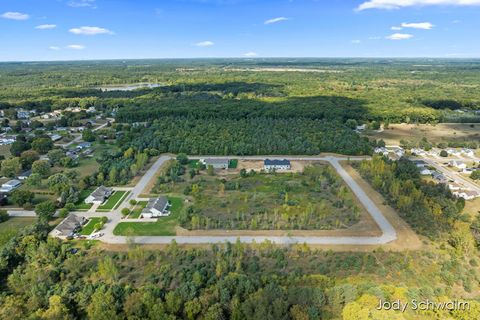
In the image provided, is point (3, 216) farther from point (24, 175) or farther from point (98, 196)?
point (24, 175)

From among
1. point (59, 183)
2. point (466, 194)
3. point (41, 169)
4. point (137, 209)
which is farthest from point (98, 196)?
point (466, 194)

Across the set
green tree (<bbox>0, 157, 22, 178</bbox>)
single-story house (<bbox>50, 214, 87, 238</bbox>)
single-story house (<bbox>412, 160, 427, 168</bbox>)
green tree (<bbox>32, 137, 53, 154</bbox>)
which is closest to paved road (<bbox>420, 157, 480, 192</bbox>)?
single-story house (<bbox>412, 160, 427, 168</bbox>)

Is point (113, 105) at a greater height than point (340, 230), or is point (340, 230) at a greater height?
point (113, 105)

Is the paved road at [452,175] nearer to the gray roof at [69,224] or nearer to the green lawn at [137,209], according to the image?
the green lawn at [137,209]

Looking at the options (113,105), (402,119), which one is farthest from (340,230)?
(113,105)

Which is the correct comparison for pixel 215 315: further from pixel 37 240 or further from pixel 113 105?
pixel 113 105

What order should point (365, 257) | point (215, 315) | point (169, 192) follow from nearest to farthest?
point (215, 315) < point (365, 257) < point (169, 192)

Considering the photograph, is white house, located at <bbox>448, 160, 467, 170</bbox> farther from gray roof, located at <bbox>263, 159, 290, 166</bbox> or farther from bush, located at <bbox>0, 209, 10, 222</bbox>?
bush, located at <bbox>0, 209, 10, 222</bbox>
